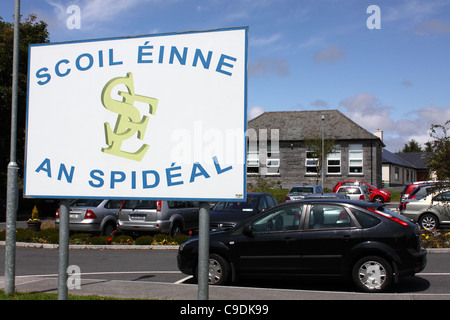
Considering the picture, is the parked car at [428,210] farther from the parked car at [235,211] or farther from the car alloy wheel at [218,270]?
the car alloy wheel at [218,270]

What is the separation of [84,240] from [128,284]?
7367 millimetres

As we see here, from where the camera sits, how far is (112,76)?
5.97 metres

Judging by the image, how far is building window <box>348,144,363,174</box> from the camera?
162ft

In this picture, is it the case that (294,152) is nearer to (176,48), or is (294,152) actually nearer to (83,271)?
(83,271)

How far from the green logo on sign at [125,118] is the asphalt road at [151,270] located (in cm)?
366

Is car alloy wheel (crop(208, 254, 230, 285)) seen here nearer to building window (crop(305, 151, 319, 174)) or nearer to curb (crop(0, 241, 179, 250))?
curb (crop(0, 241, 179, 250))

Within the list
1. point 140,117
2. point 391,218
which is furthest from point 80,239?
point 140,117

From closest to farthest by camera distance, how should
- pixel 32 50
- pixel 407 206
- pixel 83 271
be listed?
pixel 32 50
pixel 83 271
pixel 407 206

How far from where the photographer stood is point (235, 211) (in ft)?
49.2

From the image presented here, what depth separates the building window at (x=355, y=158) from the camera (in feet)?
162

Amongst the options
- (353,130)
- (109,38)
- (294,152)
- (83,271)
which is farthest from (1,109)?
(353,130)

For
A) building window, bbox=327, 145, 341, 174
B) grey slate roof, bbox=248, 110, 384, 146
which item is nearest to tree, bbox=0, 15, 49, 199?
grey slate roof, bbox=248, 110, 384, 146

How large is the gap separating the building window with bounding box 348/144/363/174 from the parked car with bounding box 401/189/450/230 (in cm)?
3105

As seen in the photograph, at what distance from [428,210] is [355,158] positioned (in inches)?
1254
